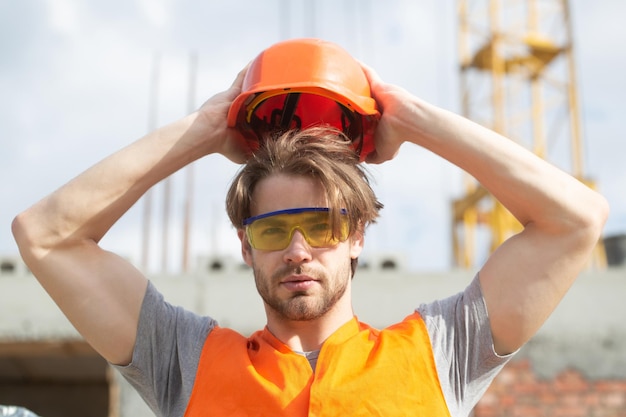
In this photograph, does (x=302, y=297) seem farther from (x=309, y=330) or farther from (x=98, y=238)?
(x=98, y=238)

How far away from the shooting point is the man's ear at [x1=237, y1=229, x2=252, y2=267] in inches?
91.8

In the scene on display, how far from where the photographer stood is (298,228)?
2166 millimetres

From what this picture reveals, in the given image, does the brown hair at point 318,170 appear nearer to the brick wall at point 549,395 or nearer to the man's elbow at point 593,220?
the man's elbow at point 593,220

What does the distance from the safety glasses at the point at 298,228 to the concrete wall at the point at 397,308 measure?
4589 millimetres

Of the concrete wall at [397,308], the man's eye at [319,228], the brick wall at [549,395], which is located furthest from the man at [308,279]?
the brick wall at [549,395]

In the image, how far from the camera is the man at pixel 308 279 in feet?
6.95

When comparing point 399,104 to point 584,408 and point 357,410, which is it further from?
point 584,408

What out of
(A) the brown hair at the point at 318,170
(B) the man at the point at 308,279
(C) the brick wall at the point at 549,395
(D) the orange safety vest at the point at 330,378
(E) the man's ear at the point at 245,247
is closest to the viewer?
(D) the orange safety vest at the point at 330,378

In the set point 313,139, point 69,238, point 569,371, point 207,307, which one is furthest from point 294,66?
point 569,371

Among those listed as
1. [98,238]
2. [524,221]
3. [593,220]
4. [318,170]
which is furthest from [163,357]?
[593,220]

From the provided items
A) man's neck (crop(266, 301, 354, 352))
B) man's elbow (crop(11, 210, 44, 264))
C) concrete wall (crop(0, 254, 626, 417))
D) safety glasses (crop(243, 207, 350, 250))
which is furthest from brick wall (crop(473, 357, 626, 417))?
man's elbow (crop(11, 210, 44, 264))

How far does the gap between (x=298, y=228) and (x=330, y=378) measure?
464mm

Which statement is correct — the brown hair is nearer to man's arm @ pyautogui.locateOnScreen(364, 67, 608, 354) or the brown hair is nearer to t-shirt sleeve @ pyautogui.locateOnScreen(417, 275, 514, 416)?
man's arm @ pyautogui.locateOnScreen(364, 67, 608, 354)

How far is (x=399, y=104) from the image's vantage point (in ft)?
7.54
